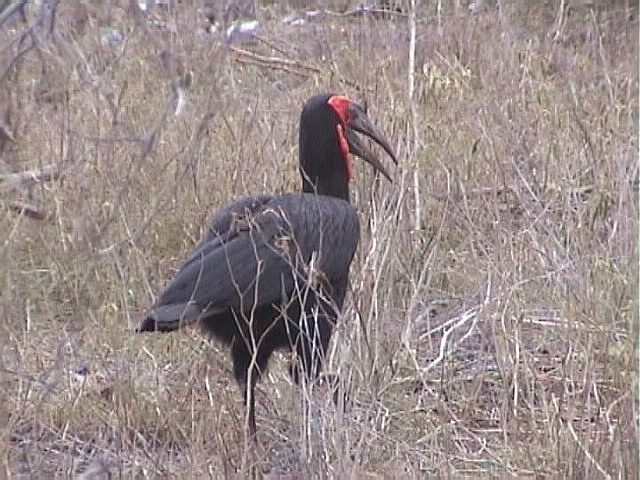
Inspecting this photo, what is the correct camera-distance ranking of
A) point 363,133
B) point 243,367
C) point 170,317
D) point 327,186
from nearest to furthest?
point 170,317
point 243,367
point 327,186
point 363,133

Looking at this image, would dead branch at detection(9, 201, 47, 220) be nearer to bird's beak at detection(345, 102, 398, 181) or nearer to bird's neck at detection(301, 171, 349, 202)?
bird's neck at detection(301, 171, 349, 202)

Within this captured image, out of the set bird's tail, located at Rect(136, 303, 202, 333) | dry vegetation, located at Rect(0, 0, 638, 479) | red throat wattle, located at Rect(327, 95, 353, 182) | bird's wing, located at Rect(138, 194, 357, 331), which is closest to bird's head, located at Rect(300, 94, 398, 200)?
red throat wattle, located at Rect(327, 95, 353, 182)

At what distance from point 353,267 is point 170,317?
993 millimetres

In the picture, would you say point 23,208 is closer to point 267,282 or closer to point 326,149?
point 267,282

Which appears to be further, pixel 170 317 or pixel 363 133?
pixel 363 133

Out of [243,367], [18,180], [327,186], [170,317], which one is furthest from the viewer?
[327,186]

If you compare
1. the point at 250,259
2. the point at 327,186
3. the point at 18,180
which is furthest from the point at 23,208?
the point at 327,186

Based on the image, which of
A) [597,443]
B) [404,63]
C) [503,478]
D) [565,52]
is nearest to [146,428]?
[503,478]

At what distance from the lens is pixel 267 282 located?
4.12 meters

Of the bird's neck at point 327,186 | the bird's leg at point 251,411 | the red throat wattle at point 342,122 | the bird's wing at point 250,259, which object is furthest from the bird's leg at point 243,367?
the red throat wattle at point 342,122

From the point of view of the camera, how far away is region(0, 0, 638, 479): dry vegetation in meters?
3.53

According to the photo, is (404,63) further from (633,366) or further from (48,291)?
(633,366)

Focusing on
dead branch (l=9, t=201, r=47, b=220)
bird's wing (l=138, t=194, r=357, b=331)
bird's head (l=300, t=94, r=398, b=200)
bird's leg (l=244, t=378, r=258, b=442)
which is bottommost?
bird's leg (l=244, t=378, r=258, b=442)

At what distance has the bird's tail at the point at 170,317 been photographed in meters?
3.90
